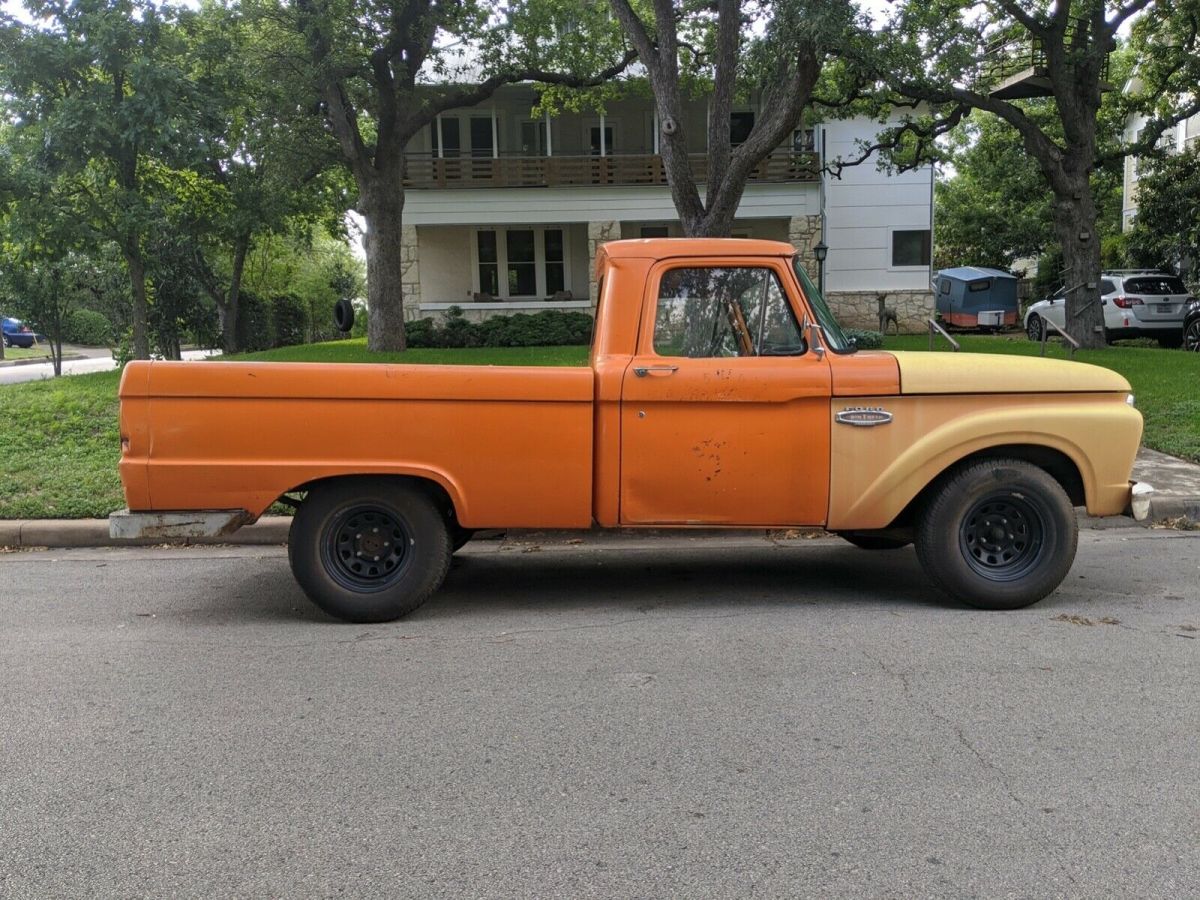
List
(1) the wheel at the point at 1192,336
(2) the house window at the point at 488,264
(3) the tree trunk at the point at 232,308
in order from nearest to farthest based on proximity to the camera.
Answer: (1) the wheel at the point at 1192,336
(3) the tree trunk at the point at 232,308
(2) the house window at the point at 488,264

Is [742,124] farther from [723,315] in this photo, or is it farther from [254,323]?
[723,315]

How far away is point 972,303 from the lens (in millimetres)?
27500

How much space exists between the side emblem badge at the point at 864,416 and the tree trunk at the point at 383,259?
14.0 m

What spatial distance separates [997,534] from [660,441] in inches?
78.4

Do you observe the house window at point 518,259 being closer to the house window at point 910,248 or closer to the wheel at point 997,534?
the house window at point 910,248

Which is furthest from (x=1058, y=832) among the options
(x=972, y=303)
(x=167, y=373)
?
(x=972, y=303)

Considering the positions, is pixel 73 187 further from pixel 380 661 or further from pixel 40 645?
pixel 380 661

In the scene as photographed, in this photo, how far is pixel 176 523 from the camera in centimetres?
517

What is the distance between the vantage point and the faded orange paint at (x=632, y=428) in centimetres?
510

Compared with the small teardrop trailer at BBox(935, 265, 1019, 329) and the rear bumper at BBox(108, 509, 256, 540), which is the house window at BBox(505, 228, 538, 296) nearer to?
the small teardrop trailer at BBox(935, 265, 1019, 329)

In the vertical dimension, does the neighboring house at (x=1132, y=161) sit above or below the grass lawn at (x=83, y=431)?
above

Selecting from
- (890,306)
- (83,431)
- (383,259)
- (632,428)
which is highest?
(383,259)

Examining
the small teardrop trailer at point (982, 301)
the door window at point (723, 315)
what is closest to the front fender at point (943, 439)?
the door window at point (723, 315)

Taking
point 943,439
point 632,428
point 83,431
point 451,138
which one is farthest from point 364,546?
point 451,138
